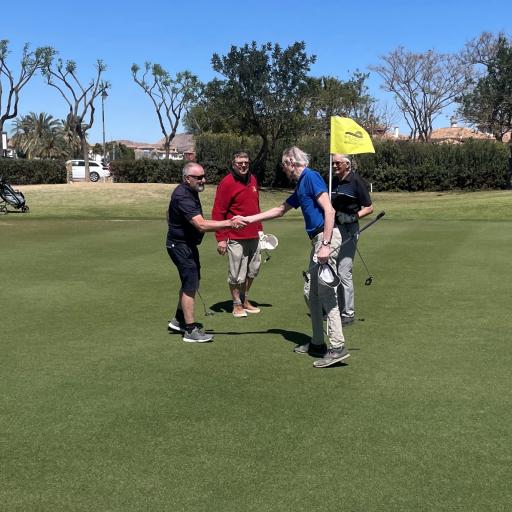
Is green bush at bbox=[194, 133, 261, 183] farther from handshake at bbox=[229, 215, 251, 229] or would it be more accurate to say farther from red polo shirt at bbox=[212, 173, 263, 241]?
handshake at bbox=[229, 215, 251, 229]

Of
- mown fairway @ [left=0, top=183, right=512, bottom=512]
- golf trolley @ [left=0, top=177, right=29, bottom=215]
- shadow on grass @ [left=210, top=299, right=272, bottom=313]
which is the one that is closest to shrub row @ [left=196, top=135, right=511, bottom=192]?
golf trolley @ [left=0, top=177, right=29, bottom=215]

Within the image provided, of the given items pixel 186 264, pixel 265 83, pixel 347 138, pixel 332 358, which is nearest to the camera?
pixel 332 358

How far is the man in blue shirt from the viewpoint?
596 centimetres

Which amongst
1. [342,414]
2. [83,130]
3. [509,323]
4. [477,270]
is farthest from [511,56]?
[342,414]

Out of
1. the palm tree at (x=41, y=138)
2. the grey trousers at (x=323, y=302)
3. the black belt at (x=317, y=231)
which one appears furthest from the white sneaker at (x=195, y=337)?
the palm tree at (x=41, y=138)

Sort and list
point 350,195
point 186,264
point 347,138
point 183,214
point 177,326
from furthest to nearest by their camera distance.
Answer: point 347,138
point 350,195
point 177,326
point 186,264
point 183,214

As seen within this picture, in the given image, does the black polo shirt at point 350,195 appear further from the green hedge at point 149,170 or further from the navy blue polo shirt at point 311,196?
the green hedge at point 149,170

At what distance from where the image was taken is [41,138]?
109500mm

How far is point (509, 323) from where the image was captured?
758 centimetres

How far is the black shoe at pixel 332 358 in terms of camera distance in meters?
5.96

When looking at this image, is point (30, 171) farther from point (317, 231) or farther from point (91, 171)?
point (317, 231)

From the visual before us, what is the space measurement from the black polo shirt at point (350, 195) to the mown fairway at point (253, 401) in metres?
1.32

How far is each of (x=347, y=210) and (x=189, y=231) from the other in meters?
1.85

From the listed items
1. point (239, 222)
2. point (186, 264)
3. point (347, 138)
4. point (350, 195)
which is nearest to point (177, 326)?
point (186, 264)
